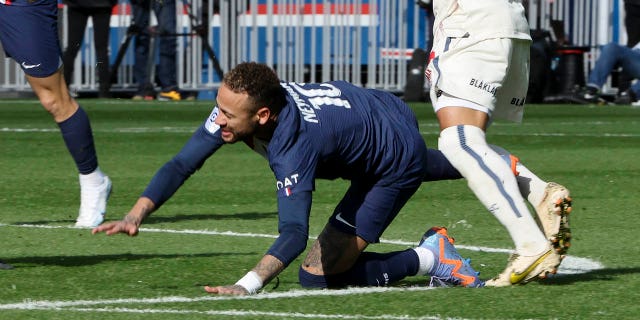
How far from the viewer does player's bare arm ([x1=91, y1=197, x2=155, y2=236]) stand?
562 cm

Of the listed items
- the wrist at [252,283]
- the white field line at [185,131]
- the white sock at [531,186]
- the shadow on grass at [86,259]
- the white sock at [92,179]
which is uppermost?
the white sock at [531,186]

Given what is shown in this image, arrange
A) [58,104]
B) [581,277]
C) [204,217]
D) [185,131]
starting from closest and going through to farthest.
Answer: [581,277] → [58,104] → [204,217] → [185,131]

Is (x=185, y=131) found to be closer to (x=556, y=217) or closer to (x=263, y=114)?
(x=556, y=217)

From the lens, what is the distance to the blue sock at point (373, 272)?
6492 mm

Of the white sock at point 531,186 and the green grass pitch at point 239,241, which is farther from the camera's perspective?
the white sock at point 531,186

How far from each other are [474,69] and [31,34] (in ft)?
8.60

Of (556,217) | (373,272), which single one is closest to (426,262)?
(373,272)

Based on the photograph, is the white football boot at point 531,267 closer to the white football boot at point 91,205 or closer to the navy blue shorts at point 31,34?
the white football boot at point 91,205

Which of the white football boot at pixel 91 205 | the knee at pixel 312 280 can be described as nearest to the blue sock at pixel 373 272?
the knee at pixel 312 280

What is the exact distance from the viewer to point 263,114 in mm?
5840

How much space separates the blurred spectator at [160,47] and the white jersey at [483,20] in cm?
1313

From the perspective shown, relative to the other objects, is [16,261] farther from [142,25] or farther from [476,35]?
[142,25]

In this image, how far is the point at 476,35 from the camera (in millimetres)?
6516

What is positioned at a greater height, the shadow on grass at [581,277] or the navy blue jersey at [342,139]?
the navy blue jersey at [342,139]
